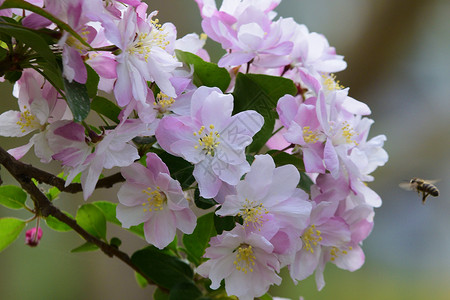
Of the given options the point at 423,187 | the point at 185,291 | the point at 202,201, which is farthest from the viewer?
the point at 423,187

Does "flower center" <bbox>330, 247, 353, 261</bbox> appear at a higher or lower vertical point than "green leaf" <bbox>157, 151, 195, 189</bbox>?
lower

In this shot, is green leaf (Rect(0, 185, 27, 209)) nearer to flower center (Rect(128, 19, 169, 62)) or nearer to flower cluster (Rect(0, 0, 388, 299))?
flower cluster (Rect(0, 0, 388, 299))

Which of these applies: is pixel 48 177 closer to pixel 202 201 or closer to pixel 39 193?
pixel 39 193

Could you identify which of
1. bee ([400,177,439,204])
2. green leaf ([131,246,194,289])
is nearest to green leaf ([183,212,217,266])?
green leaf ([131,246,194,289])

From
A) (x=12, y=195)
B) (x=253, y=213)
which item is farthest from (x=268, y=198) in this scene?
(x=12, y=195)

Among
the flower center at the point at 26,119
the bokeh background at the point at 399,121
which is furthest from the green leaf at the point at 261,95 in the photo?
the bokeh background at the point at 399,121

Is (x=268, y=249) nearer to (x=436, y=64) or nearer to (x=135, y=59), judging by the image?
(x=135, y=59)
